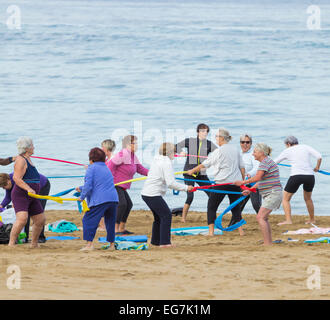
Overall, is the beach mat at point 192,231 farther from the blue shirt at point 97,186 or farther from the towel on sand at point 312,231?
the blue shirt at point 97,186

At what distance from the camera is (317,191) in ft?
58.3

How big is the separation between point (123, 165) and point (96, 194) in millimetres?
1916

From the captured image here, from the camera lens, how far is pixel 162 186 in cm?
891

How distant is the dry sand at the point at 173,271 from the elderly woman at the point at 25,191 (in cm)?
29

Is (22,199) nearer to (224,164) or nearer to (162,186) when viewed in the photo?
(162,186)

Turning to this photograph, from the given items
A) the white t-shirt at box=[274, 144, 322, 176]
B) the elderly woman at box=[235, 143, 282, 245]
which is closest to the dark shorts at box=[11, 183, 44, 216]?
the elderly woman at box=[235, 143, 282, 245]

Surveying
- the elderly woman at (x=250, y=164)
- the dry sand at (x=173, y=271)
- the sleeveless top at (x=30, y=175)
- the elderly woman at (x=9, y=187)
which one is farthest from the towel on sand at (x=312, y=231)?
the sleeveless top at (x=30, y=175)

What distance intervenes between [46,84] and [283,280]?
139 feet

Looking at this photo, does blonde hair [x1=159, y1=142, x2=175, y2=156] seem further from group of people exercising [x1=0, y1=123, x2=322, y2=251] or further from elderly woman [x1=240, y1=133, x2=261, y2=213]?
elderly woman [x1=240, y1=133, x2=261, y2=213]

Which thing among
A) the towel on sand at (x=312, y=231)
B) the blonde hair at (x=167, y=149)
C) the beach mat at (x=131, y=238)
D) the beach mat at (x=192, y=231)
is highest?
the blonde hair at (x=167, y=149)

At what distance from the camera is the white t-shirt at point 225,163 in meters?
9.78

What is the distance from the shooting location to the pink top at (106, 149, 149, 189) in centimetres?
1032
